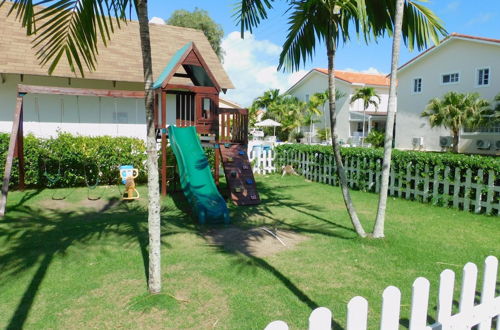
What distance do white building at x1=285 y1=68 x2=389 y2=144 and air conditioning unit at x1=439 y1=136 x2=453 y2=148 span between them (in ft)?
26.8

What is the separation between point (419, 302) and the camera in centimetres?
224

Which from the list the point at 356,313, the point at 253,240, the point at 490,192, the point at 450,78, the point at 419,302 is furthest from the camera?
the point at 450,78

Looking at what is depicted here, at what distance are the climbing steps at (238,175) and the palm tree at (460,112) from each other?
16998 mm

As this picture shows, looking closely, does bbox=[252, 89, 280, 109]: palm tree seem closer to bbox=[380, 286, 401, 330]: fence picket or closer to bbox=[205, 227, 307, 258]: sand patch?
bbox=[205, 227, 307, 258]: sand patch

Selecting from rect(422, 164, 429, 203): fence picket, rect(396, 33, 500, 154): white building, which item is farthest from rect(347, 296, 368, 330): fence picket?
rect(396, 33, 500, 154): white building

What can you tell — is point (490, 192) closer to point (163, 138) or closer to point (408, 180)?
point (408, 180)

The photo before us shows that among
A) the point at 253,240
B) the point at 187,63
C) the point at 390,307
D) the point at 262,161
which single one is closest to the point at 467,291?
the point at 390,307

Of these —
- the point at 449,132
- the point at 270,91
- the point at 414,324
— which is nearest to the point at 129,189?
the point at 414,324

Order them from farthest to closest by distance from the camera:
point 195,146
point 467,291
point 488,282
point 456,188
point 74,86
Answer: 1. point 74,86
2. point 195,146
3. point 456,188
4. point 488,282
5. point 467,291

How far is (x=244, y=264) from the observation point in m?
5.41

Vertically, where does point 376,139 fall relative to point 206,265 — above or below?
above

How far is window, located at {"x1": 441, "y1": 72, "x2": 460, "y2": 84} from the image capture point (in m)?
26.2

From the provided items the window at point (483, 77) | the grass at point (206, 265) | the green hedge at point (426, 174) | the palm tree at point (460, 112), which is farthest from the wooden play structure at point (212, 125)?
the window at point (483, 77)

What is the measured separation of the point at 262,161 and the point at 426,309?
14.0m
